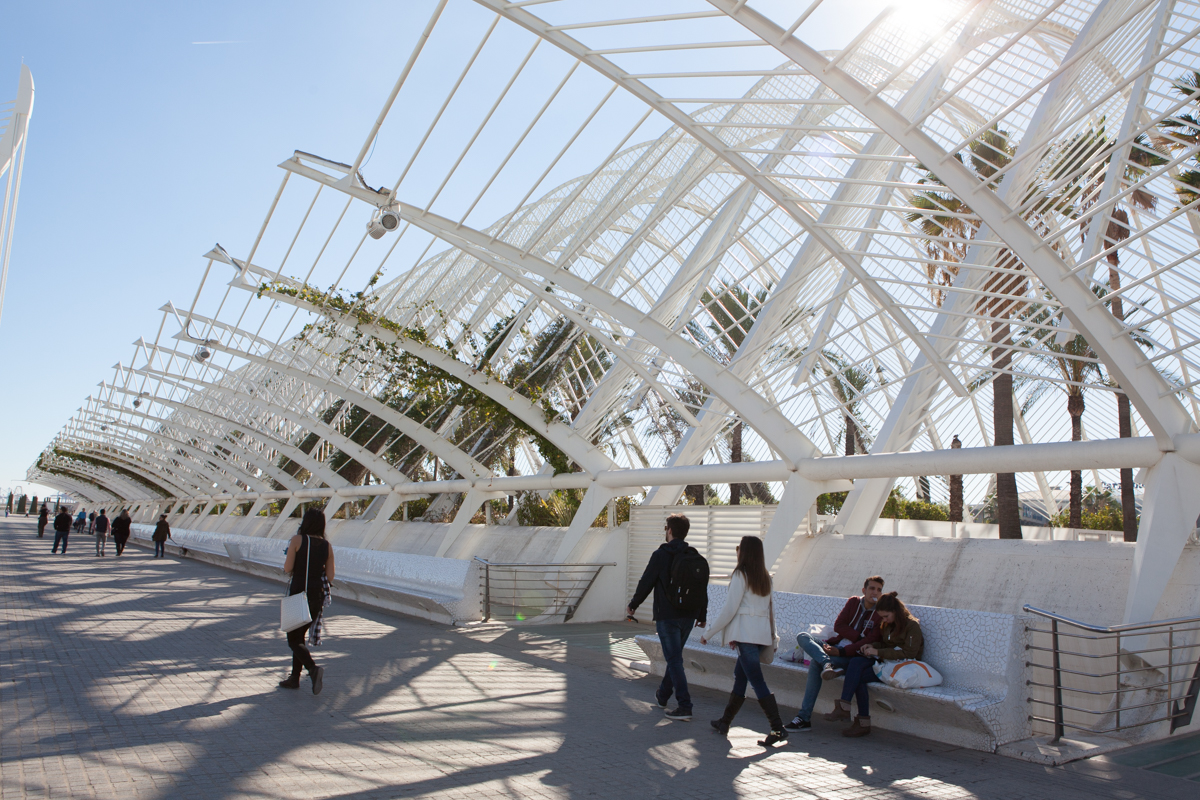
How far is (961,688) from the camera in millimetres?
6301

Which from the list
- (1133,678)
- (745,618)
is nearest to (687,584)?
(745,618)

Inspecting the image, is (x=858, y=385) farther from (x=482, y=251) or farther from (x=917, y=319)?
(x=482, y=251)

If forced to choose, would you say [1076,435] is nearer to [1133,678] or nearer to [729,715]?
[1133,678]

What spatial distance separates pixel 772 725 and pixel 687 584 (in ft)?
4.07

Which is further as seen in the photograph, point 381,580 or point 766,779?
point 381,580

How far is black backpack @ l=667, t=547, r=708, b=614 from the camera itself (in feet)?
22.8

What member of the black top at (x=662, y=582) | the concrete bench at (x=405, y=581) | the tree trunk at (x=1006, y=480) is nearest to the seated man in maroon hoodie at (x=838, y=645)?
the black top at (x=662, y=582)

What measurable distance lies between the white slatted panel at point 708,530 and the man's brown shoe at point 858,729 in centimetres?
852

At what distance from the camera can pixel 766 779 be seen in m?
5.25

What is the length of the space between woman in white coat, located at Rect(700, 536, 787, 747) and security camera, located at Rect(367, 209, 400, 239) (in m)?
9.04

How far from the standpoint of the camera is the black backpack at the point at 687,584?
695 cm

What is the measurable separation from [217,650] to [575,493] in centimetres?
1595

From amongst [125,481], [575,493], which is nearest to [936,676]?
[575,493]

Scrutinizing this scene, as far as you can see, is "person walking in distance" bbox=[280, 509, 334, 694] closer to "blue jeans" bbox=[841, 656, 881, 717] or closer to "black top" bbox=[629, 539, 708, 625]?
"black top" bbox=[629, 539, 708, 625]
